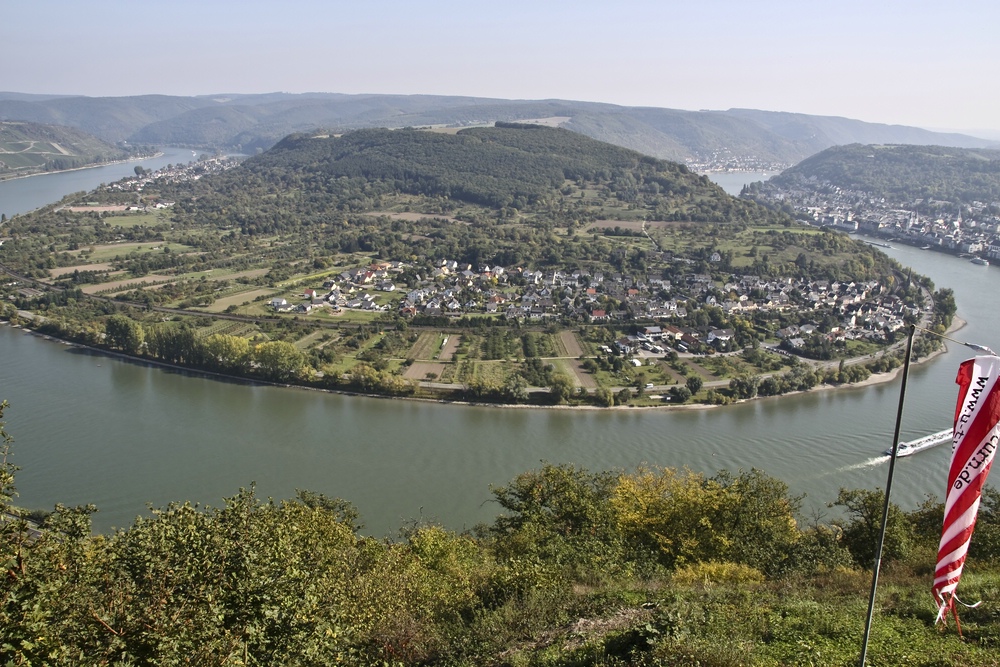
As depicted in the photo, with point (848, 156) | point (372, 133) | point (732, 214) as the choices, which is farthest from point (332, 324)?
point (848, 156)

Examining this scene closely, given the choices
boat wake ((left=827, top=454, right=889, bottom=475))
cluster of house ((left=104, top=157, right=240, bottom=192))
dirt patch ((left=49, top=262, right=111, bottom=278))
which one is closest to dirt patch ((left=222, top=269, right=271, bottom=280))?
dirt patch ((left=49, top=262, right=111, bottom=278))

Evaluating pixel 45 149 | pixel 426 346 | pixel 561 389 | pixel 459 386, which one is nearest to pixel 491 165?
pixel 426 346

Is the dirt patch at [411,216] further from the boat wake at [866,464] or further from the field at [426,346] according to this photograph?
the boat wake at [866,464]

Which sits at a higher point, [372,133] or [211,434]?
[372,133]

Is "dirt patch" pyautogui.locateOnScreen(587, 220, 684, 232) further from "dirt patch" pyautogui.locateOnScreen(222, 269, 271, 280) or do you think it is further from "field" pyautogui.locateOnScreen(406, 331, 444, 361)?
"field" pyautogui.locateOnScreen(406, 331, 444, 361)

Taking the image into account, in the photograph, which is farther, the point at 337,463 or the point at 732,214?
the point at 732,214

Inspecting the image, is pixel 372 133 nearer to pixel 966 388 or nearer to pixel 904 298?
pixel 904 298

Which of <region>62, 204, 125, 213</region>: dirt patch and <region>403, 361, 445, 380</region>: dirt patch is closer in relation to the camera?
<region>403, 361, 445, 380</region>: dirt patch
